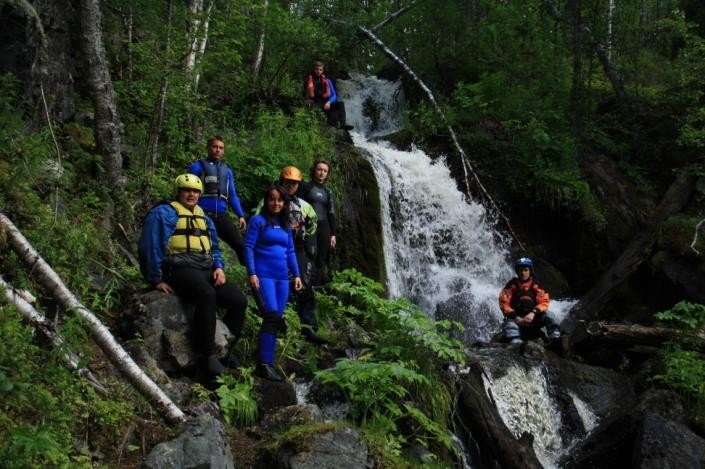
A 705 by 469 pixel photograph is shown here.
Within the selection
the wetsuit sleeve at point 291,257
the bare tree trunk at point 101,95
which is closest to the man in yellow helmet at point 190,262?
the wetsuit sleeve at point 291,257

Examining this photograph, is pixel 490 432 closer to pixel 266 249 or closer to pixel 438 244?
pixel 266 249

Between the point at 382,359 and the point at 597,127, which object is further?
the point at 597,127

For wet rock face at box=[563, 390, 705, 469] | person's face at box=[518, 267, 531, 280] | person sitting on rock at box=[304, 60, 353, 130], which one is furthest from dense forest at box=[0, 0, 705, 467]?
person's face at box=[518, 267, 531, 280]

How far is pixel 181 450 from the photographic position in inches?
159

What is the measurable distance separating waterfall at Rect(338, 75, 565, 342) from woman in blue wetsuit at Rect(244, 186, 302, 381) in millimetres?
5095

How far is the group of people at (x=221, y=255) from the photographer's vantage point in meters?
5.77

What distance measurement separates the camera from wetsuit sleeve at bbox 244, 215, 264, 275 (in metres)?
6.34

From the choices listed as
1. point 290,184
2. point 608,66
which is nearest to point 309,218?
point 290,184

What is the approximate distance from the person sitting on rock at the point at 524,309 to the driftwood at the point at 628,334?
62cm

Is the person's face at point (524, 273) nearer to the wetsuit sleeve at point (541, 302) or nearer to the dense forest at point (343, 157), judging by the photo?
the wetsuit sleeve at point (541, 302)

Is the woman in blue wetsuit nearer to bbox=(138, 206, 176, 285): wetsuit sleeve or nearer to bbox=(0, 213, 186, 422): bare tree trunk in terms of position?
bbox=(138, 206, 176, 285): wetsuit sleeve

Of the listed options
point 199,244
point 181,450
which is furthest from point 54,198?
point 181,450

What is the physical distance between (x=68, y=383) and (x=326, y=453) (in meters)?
1.94

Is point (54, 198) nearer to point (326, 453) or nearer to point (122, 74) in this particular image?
point (326, 453)
